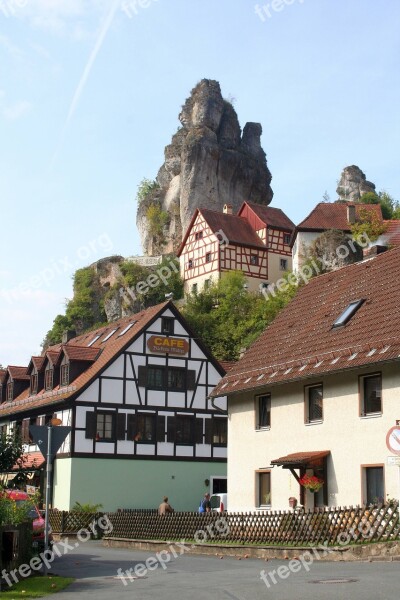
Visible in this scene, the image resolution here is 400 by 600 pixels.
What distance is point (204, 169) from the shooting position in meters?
101

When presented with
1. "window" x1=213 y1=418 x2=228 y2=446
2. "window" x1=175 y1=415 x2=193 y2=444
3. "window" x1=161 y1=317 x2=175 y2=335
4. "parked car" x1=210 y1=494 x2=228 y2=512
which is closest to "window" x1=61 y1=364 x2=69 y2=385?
"window" x1=161 y1=317 x2=175 y2=335

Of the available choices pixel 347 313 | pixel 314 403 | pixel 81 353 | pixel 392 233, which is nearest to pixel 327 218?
pixel 392 233

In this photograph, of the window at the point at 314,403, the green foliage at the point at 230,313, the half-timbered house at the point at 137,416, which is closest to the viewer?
the window at the point at 314,403

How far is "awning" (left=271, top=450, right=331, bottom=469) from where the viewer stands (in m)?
24.8

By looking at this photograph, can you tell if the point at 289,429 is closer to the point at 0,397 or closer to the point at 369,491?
the point at 369,491

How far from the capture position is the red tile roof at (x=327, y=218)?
7881 cm

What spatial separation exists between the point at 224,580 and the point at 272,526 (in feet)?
25.4

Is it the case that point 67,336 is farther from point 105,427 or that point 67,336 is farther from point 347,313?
point 347,313

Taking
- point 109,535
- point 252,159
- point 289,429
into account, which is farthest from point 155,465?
point 252,159

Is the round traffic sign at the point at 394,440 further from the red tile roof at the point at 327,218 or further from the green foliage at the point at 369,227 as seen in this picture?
the red tile roof at the point at 327,218

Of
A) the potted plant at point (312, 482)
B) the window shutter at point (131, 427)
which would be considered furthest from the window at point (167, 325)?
the potted plant at point (312, 482)

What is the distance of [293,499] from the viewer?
1013 inches

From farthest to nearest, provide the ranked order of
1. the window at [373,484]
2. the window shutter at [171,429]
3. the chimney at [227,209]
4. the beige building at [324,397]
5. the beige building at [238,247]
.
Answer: the chimney at [227,209]
the beige building at [238,247]
the window shutter at [171,429]
the beige building at [324,397]
the window at [373,484]

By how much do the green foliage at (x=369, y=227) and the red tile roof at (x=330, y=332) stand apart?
4516cm
